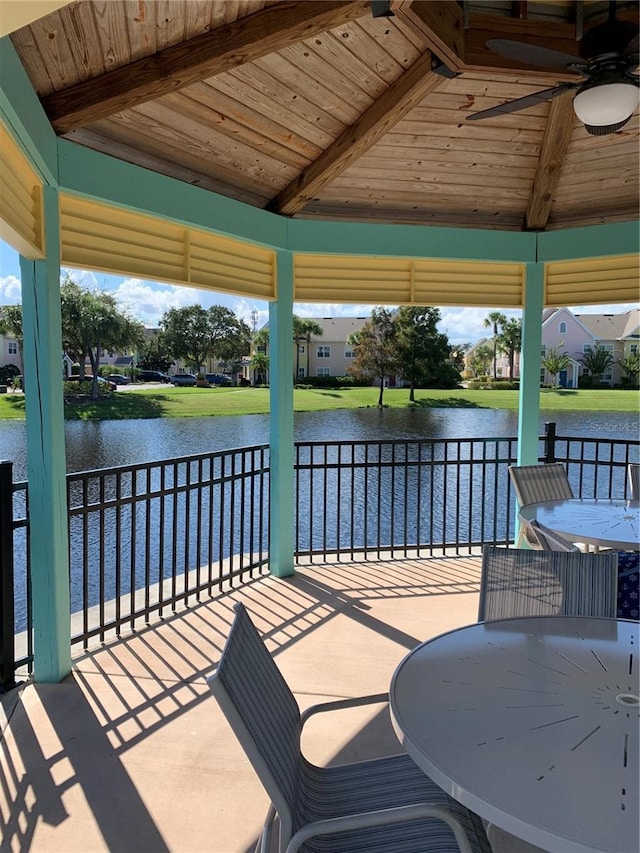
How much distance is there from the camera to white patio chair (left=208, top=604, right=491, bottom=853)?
4.11 ft

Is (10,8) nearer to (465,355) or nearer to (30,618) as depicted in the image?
(30,618)

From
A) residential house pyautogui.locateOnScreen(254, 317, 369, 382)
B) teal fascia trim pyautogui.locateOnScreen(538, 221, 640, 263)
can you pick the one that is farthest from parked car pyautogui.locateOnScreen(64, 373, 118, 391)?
teal fascia trim pyautogui.locateOnScreen(538, 221, 640, 263)

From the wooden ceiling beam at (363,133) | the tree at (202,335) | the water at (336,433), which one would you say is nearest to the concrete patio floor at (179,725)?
the wooden ceiling beam at (363,133)

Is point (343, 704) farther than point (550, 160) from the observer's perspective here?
No

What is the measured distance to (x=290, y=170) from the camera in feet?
13.2

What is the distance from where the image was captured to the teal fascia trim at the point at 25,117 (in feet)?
6.88

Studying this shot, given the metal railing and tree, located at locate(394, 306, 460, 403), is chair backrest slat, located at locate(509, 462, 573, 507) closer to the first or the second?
the metal railing

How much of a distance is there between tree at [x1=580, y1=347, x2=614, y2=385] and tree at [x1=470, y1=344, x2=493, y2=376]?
6336 mm

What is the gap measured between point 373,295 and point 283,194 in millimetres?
1075

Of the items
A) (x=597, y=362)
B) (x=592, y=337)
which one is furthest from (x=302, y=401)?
(x=592, y=337)

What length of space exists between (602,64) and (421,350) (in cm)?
2340

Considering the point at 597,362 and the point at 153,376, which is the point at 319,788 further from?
the point at 153,376

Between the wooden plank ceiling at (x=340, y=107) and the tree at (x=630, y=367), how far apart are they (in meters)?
13.8

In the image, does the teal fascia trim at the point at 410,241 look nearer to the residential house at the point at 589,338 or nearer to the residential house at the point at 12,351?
the residential house at the point at 12,351
